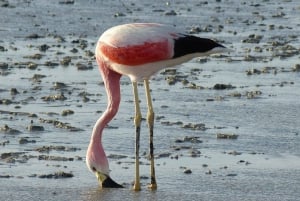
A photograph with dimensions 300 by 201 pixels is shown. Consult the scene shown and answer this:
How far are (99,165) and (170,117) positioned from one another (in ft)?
9.36

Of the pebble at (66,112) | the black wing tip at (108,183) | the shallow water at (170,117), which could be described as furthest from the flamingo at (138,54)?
the pebble at (66,112)

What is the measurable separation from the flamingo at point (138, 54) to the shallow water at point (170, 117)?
22cm

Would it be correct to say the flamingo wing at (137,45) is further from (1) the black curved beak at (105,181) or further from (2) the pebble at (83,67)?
(2) the pebble at (83,67)

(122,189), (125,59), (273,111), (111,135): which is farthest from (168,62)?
(273,111)

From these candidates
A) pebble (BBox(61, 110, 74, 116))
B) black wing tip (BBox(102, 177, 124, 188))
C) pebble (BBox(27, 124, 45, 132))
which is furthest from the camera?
pebble (BBox(61, 110, 74, 116))

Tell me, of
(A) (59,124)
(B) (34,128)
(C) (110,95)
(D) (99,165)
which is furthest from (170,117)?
(D) (99,165)

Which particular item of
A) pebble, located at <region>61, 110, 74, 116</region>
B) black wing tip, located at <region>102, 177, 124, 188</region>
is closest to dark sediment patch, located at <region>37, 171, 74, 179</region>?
black wing tip, located at <region>102, 177, 124, 188</region>

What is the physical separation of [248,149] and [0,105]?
3.19m

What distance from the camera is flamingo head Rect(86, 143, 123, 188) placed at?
8508 mm

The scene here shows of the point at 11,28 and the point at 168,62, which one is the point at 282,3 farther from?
the point at 168,62

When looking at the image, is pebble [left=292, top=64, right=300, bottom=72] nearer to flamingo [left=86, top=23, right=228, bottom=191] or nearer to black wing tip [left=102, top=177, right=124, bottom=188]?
flamingo [left=86, top=23, right=228, bottom=191]

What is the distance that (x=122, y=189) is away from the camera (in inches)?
336

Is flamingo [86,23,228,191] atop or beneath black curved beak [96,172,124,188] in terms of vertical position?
atop

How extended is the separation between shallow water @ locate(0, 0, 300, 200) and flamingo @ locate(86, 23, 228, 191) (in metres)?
0.22
